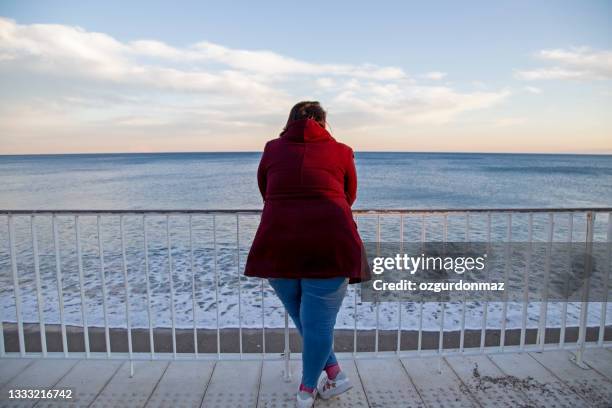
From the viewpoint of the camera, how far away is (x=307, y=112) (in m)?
1.76

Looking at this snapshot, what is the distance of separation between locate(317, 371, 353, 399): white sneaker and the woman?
0.51 metres

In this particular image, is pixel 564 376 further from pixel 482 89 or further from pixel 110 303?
pixel 482 89

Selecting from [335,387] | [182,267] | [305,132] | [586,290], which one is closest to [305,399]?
[335,387]

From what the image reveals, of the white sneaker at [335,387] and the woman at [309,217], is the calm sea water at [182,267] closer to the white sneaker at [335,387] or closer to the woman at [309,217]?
the white sneaker at [335,387]

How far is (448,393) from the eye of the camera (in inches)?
86.4

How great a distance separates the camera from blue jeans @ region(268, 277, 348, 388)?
1768 millimetres

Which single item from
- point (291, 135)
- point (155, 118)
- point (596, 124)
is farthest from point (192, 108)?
point (291, 135)

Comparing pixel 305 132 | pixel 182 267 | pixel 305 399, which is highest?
pixel 305 132

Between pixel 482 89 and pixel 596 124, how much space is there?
24.0 feet

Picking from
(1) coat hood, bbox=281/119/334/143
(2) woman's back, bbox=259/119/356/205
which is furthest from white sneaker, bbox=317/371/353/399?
(1) coat hood, bbox=281/119/334/143

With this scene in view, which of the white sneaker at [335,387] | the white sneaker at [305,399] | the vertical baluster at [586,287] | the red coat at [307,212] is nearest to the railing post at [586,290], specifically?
the vertical baluster at [586,287]

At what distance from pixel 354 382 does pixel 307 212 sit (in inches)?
51.0

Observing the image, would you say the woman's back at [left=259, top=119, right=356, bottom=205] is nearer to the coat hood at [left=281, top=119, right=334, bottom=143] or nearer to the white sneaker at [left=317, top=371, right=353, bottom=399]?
the coat hood at [left=281, top=119, right=334, bottom=143]

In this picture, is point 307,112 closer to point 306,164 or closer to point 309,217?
point 306,164
